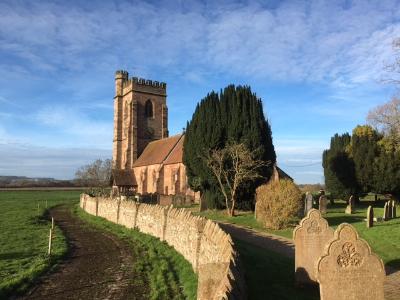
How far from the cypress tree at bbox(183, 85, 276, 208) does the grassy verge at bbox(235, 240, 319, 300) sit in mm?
14533

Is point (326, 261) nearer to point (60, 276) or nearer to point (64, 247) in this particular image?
point (60, 276)

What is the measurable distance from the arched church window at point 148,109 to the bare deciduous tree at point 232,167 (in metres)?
30.8

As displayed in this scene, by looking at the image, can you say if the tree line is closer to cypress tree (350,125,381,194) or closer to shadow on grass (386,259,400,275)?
cypress tree (350,125,381,194)

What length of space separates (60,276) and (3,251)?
15.7 ft

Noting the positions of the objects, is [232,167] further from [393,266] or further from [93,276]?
[93,276]

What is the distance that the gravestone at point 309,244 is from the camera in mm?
8406

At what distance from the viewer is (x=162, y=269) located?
11.7 m

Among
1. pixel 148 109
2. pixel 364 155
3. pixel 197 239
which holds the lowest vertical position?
pixel 197 239

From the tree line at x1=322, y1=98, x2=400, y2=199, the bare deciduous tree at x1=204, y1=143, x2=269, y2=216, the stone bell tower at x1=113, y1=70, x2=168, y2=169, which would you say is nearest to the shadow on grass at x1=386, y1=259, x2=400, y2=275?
the bare deciduous tree at x1=204, y1=143, x2=269, y2=216

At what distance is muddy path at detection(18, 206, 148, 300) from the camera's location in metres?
9.68

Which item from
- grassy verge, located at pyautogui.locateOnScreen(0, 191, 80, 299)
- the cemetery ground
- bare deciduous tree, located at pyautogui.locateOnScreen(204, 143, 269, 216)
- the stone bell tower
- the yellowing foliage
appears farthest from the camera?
the stone bell tower

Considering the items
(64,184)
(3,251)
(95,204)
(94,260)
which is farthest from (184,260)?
(64,184)

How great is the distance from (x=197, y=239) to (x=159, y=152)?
37976 mm

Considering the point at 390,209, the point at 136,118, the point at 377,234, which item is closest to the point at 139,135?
the point at 136,118
